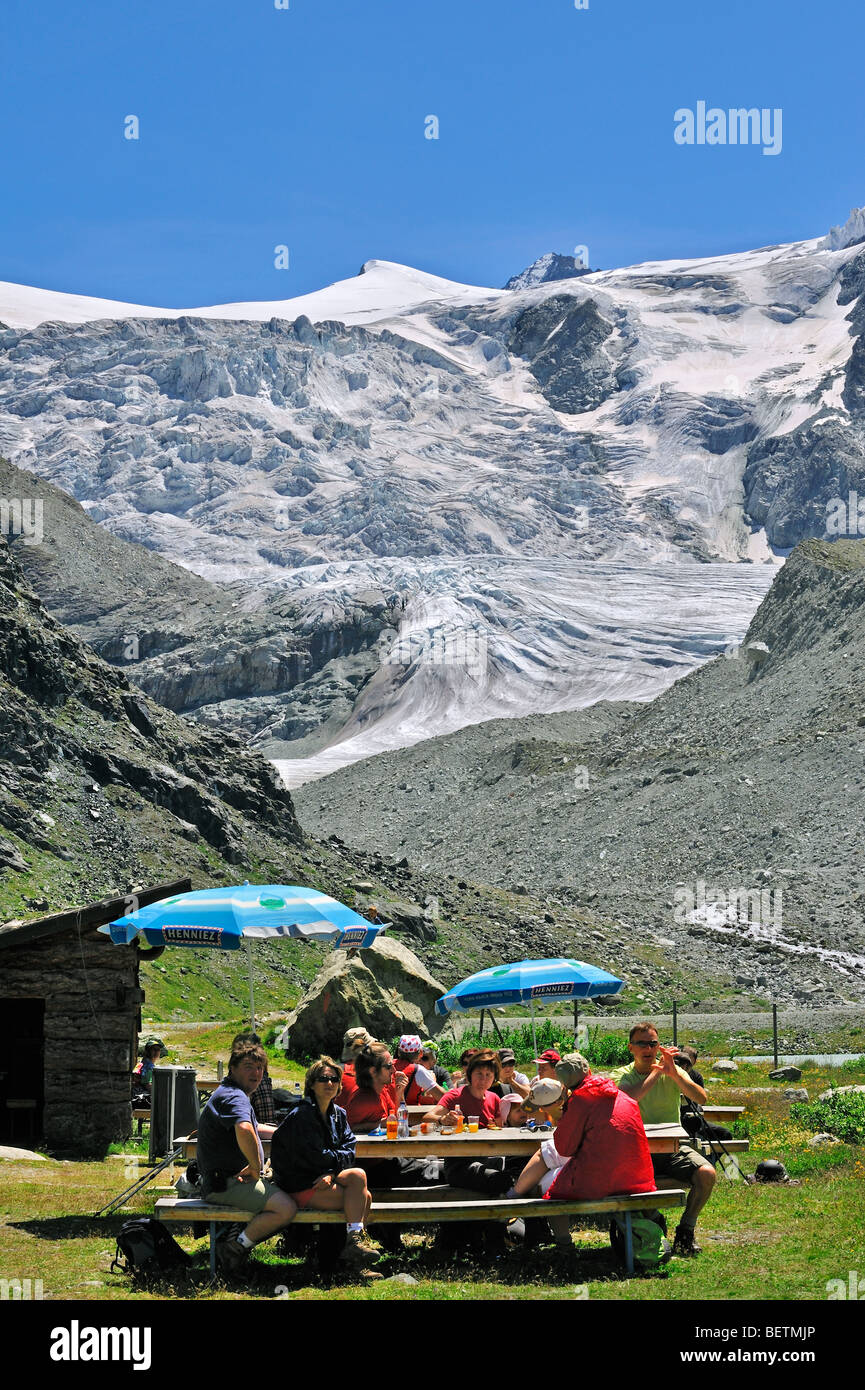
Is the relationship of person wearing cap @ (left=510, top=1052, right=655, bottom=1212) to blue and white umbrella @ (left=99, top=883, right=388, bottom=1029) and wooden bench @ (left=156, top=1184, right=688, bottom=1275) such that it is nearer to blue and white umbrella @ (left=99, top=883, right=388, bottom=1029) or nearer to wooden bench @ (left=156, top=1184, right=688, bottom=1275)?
wooden bench @ (left=156, top=1184, right=688, bottom=1275)

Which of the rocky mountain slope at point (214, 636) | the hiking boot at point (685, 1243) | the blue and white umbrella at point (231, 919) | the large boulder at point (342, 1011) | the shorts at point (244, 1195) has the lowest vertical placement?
the large boulder at point (342, 1011)

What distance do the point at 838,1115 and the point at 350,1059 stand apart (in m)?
6.97

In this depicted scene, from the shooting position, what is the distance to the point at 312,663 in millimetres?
178125

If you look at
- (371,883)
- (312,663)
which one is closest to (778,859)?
(371,883)

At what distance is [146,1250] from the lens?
10.4m

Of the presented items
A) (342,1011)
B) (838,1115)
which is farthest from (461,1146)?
(342,1011)

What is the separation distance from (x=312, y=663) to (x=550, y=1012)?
132 m

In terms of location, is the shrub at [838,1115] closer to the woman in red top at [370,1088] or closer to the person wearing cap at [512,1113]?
the person wearing cap at [512,1113]

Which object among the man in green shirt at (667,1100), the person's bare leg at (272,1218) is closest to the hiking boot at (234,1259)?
the person's bare leg at (272,1218)

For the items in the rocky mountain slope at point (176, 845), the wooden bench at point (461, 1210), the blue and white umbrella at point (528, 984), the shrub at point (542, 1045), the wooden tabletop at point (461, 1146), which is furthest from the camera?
the rocky mountain slope at point (176, 845)

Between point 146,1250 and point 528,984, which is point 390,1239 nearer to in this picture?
point 146,1250

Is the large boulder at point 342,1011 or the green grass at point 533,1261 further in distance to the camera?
the large boulder at point 342,1011

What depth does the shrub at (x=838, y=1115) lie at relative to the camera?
1689 centimetres

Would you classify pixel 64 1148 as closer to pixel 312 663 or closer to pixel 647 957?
pixel 647 957
